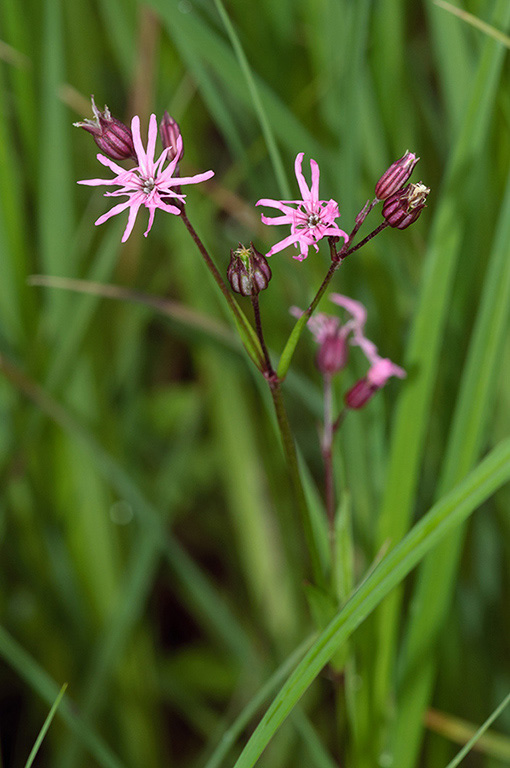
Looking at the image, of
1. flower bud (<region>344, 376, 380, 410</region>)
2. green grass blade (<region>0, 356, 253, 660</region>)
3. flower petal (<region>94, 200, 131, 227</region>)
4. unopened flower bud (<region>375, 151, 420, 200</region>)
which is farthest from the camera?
green grass blade (<region>0, 356, 253, 660</region>)

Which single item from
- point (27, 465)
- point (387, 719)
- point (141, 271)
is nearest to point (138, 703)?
point (27, 465)

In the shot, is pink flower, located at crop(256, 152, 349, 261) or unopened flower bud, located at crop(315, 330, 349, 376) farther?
unopened flower bud, located at crop(315, 330, 349, 376)

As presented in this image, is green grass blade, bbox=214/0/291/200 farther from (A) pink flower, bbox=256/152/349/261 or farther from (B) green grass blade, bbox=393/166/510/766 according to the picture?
(B) green grass blade, bbox=393/166/510/766

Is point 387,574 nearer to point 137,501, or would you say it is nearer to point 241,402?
point 137,501

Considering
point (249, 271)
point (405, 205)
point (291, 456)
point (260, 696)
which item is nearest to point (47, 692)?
point (260, 696)

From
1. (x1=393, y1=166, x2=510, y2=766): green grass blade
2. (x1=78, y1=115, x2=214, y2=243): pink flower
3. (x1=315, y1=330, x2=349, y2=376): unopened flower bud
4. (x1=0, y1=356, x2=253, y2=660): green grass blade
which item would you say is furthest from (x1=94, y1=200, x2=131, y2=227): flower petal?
(x1=0, y1=356, x2=253, y2=660): green grass blade

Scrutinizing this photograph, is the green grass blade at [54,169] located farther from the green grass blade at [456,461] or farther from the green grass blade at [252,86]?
the green grass blade at [456,461]

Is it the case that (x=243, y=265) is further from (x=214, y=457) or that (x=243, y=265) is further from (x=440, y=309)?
(x=214, y=457)
